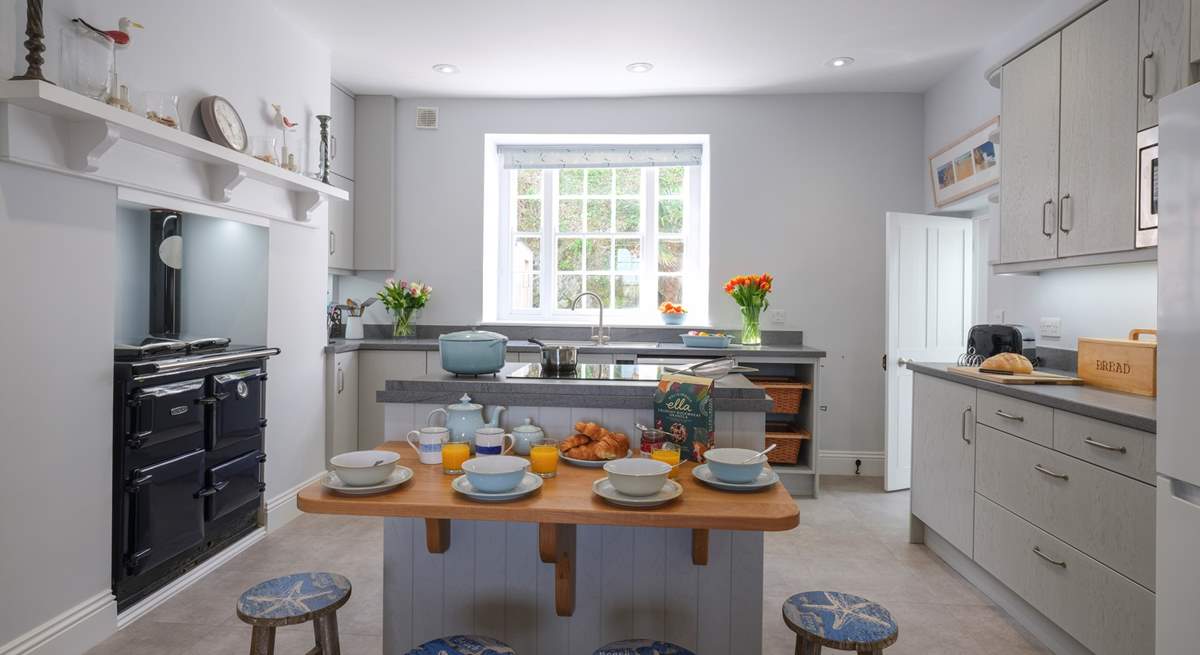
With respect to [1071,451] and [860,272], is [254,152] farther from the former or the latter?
[860,272]

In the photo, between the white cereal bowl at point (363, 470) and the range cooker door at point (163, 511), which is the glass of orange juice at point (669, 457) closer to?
the white cereal bowl at point (363, 470)

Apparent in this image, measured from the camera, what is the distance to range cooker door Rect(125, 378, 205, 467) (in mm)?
2471

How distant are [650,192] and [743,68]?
46.6 inches

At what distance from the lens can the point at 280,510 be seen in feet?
11.6

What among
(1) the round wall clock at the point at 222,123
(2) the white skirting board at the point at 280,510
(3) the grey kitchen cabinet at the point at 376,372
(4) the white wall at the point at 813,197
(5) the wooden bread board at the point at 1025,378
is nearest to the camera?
(5) the wooden bread board at the point at 1025,378

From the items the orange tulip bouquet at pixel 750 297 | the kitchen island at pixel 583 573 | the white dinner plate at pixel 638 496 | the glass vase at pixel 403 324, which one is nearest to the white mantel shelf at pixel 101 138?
the kitchen island at pixel 583 573

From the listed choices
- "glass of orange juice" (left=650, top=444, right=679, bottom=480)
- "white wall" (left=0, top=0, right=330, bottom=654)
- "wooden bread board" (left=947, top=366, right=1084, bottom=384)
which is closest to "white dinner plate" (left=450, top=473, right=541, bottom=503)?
"glass of orange juice" (left=650, top=444, right=679, bottom=480)

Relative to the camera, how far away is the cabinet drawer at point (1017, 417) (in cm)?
236

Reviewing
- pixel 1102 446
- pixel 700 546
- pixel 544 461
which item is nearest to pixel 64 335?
pixel 544 461

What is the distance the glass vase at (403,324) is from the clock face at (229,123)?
187 cm

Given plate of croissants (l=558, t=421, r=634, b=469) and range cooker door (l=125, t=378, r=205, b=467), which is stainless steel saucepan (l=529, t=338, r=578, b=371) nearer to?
plate of croissants (l=558, t=421, r=634, b=469)

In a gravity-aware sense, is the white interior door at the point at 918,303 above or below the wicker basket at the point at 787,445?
above

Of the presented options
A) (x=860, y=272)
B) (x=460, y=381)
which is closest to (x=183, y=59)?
(x=460, y=381)

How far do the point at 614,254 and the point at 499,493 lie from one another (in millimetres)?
3831
